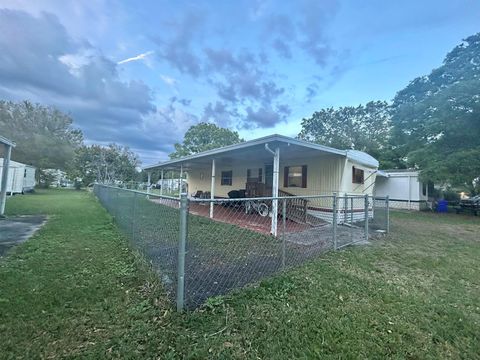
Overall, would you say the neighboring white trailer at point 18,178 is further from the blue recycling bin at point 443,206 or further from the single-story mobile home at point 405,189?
the blue recycling bin at point 443,206

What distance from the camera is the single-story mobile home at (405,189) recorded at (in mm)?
16094

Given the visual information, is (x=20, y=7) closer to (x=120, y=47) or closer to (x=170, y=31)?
(x=120, y=47)

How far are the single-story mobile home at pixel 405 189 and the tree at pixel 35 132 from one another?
1262 inches

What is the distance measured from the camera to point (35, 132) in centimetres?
2861

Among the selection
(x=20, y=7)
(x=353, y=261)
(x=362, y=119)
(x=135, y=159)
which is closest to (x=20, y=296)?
(x=353, y=261)

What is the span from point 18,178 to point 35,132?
1443 centimetres

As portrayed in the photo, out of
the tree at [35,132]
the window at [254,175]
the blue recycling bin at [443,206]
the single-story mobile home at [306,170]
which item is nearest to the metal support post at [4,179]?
the single-story mobile home at [306,170]

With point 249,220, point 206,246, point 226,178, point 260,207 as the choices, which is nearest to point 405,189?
point 226,178

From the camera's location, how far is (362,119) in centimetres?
2719

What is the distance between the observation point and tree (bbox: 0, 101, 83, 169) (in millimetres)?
25844

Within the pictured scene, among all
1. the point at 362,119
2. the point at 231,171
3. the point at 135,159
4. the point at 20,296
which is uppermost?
the point at 362,119

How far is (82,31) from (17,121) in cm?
2726

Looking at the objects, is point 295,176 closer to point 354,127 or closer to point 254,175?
point 254,175

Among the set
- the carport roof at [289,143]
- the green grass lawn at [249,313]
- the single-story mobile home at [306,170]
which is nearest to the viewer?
the green grass lawn at [249,313]
